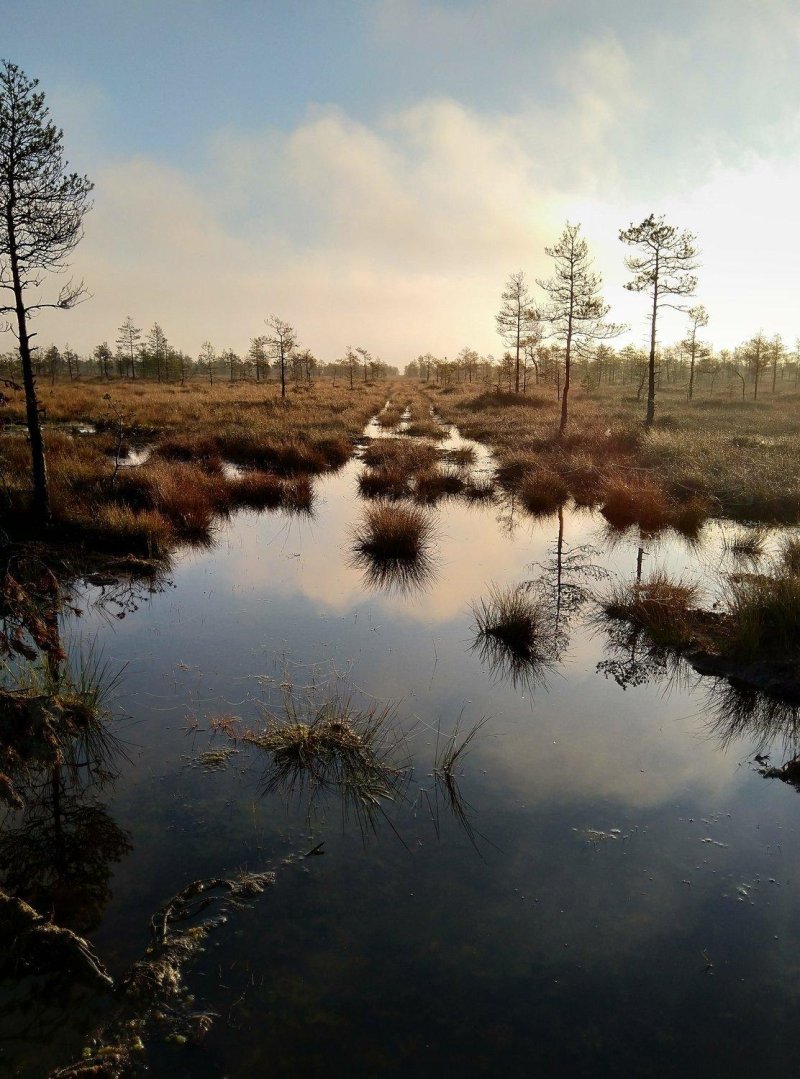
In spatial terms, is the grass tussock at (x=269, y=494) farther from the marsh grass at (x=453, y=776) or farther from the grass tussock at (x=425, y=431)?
the grass tussock at (x=425, y=431)

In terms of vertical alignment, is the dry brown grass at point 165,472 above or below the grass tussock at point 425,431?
below

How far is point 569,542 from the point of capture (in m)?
13.7

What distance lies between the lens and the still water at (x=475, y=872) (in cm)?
329

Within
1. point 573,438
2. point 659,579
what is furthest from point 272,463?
point 659,579

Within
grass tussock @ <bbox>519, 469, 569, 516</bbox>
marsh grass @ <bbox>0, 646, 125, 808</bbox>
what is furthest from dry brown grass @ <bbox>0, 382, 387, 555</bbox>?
grass tussock @ <bbox>519, 469, 569, 516</bbox>

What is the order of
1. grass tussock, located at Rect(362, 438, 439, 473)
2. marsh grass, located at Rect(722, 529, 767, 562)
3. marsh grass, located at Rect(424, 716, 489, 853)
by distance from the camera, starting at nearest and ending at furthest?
marsh grass, located at Rect(424, 716, 489, 853), marsh grass, located at Rect(722, 529, 767, 562), grass tussock, located at Rect(362, 438, 439, 473)

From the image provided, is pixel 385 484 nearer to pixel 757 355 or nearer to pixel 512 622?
pixel 512 622

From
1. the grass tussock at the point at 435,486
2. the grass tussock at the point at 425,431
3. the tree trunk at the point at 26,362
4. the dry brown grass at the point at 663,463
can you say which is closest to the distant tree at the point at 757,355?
the dry brown grass at the point at 663,463

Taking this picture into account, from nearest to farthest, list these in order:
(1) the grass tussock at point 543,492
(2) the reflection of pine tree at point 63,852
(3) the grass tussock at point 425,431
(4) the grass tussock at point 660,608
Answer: (2) the reflection of pine tree at point 63,852, (4) the grass tussock at point 660,608, (1) the grass tussock at point 543,492, (3) the grass tussock at point 425,431

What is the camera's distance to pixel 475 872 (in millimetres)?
4430

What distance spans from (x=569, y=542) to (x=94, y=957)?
11.7 m

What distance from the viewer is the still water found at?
130 inches

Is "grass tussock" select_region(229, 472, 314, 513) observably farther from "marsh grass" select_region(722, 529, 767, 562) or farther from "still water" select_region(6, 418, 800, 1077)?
"marsh grass" select_region(722, 529, 767, 562)

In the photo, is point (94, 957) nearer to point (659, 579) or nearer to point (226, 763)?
point (226, 763)
